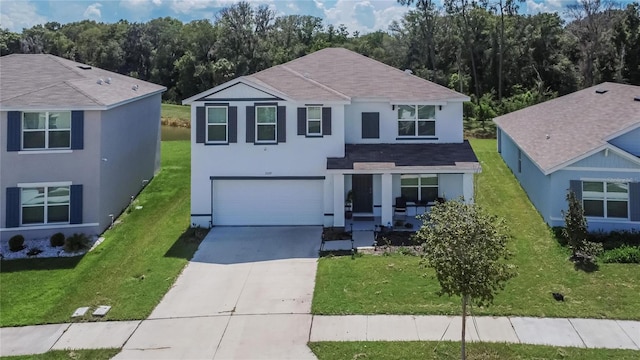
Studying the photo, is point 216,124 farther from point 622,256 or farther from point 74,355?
point 622,256

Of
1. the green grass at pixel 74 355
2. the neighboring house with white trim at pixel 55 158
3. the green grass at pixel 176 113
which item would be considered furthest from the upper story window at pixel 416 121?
the green grass at pixel 176 113

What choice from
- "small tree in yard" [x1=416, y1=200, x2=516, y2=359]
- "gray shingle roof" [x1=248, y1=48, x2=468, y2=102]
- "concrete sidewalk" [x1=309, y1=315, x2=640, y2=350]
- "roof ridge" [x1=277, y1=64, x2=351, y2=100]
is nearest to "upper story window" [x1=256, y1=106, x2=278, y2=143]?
"gray shingle roof" [x1=248, y1=48, x2=468, y2=102]

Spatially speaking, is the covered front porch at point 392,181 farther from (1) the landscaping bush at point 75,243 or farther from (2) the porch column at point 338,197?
(1) the landscaping bush at point 75,243

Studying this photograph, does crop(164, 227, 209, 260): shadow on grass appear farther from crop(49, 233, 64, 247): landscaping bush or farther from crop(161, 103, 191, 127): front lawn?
crop(161, 103, 191, 127): front lawn

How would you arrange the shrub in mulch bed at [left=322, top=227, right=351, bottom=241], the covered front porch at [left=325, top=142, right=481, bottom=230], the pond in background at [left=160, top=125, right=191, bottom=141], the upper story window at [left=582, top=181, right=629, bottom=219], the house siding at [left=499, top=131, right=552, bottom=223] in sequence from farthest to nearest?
the pond in background at [left=160, top=125, right=191, bottom=141] → the covered front porch at [left=325, top=142, right=481, bottom=230] → the house siding at [left=499, top=131, right=552, bottom=223] → the shrub in mulch bed at [left=322, top=227, right=351, bottom=241] → the upper story window at [left=582, top=181, right=629, bottom=219]

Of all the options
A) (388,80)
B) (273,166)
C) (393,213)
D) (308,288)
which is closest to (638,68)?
(388,80)

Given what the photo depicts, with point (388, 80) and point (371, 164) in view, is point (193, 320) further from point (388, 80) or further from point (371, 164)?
point (388, 80)

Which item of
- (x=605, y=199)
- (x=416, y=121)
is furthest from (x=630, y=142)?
(x=416, y=121)
